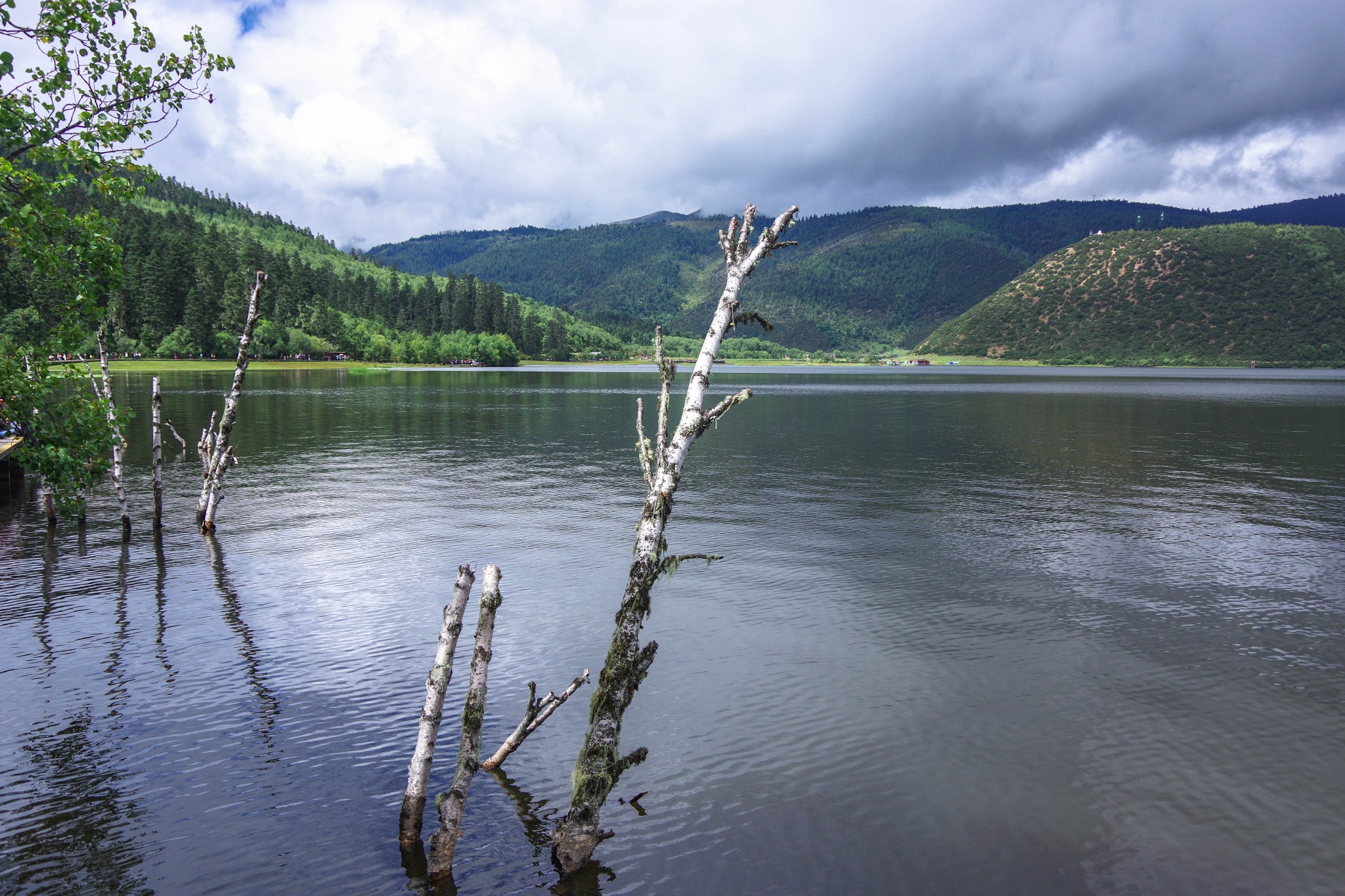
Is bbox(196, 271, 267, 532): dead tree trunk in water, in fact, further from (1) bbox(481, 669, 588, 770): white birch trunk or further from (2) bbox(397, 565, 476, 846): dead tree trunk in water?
(2) bbox(397, 565, 476, 846): dead tree trunk in water

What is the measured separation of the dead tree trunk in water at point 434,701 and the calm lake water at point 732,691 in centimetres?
73

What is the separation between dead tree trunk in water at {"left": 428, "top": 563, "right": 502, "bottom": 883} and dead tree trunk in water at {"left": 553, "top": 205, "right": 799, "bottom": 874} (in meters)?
1.35

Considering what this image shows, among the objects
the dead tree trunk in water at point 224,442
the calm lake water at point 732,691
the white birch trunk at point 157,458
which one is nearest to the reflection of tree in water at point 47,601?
the calm lake water at point 732,691

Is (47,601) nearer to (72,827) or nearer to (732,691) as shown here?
(72,827)

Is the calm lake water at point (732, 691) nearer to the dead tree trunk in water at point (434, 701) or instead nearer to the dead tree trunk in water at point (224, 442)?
the dead tree trunk in water at point (434, 701)

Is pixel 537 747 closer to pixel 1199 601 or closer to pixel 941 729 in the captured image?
pixel 941 729

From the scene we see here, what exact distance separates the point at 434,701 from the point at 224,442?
20743mm

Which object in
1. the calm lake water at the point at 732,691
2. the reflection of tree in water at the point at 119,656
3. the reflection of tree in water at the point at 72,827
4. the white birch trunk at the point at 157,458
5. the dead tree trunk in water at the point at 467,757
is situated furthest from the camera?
the white birch trunk at the point at 157,458

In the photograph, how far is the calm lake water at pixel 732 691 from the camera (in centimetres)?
1073

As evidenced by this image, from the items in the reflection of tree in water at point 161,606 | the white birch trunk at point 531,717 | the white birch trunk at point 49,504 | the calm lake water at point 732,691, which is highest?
the white birch trunk at point 49,504

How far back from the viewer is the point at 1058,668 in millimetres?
17109

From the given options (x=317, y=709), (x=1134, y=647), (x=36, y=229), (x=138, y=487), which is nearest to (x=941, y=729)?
(x=1134, y=647)

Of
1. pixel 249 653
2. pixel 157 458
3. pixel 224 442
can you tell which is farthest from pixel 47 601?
pixel 157 458

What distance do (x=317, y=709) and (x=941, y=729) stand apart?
11.5 m
